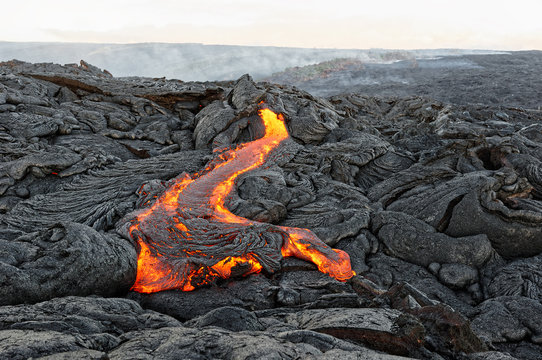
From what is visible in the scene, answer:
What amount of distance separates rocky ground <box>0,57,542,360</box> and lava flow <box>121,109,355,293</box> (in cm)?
24

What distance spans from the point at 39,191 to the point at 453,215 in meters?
9.43

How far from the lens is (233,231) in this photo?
245 inches

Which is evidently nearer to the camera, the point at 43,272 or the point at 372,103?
the point at 43,272

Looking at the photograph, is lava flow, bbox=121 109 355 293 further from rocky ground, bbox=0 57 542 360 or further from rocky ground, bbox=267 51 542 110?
rocky ground, bbox=267 51 542 110

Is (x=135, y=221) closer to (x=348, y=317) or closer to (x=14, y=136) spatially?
(x=348, y=317)

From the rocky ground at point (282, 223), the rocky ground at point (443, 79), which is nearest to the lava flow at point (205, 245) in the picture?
the rocky ground at point (282, 223)

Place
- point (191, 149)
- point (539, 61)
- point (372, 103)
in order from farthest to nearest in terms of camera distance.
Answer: point (539, 61) < point (372, 103) < point (191, 149)

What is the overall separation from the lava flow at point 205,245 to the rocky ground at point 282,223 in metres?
0.24

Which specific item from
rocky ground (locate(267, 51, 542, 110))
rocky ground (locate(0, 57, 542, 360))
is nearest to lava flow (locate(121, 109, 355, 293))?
rocky ground (locate(0, 57, 542, 360))

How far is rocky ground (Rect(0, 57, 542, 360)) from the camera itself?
3.12 meters

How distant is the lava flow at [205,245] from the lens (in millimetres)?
5426

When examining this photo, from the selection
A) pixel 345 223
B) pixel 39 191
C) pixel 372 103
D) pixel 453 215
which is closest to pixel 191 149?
pixel 39 191

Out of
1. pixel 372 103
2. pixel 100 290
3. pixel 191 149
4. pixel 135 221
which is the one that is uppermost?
pixel 372 103

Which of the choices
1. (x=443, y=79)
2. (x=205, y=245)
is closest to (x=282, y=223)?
(x=205, y=245)
